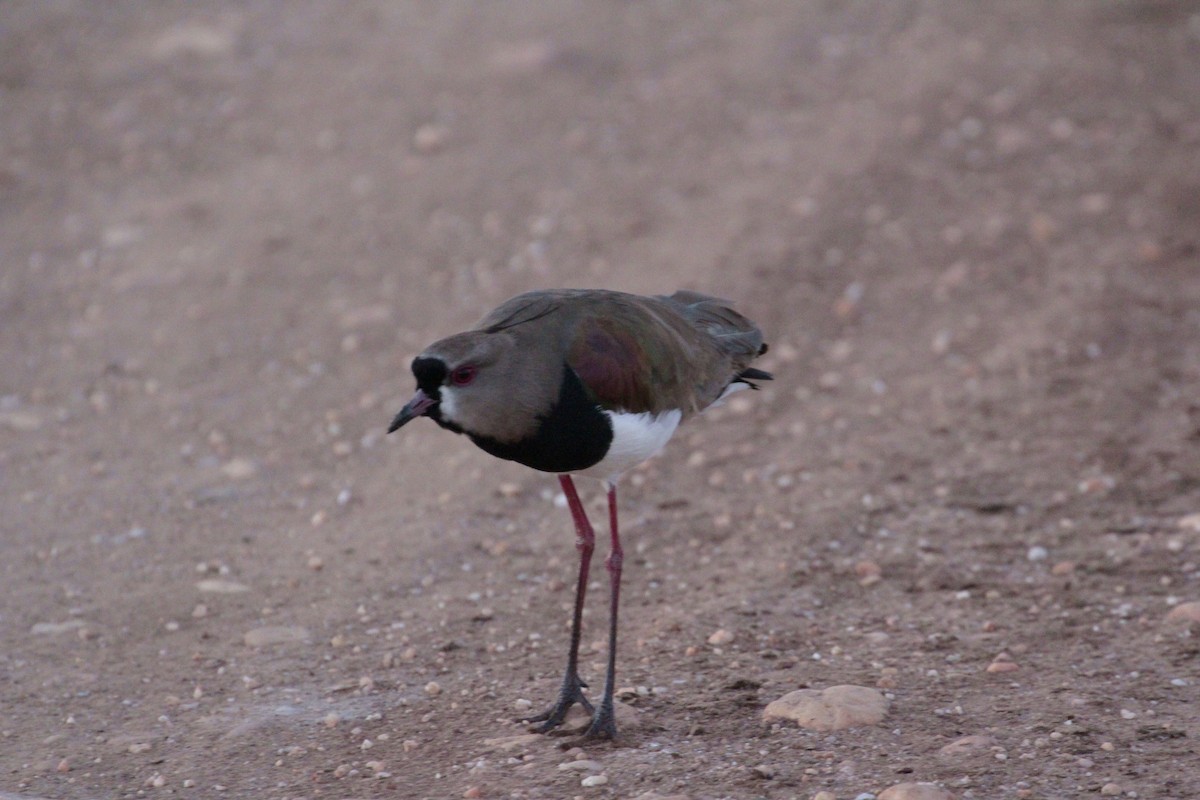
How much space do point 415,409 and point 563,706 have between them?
127 cm

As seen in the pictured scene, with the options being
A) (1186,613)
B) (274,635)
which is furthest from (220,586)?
(1186,613)

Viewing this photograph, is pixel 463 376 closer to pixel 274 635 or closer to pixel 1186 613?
pixel 274 635

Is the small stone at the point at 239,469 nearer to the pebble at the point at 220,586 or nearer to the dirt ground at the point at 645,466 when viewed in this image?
the dirt ground at the point at 645,466

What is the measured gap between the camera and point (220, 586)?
6656 millimetres

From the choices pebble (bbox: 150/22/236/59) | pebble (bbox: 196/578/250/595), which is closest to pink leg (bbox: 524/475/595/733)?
pebble (bbox: 196/578/250/595)

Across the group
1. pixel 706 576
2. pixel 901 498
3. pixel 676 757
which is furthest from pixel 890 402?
pixel 676 757

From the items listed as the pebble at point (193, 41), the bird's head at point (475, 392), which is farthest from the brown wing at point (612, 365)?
the pebble at point (193, 41)

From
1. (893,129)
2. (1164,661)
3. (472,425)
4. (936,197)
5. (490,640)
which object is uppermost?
(893,129)

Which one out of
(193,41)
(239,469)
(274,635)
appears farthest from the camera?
(193,41)

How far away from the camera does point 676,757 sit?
5.11 m

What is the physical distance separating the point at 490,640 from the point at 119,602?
170 cm

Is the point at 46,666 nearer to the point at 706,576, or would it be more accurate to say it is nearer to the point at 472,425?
the point at 472,425

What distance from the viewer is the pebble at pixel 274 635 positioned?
20.3ft

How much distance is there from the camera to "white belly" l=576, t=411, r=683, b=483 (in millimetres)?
5410
